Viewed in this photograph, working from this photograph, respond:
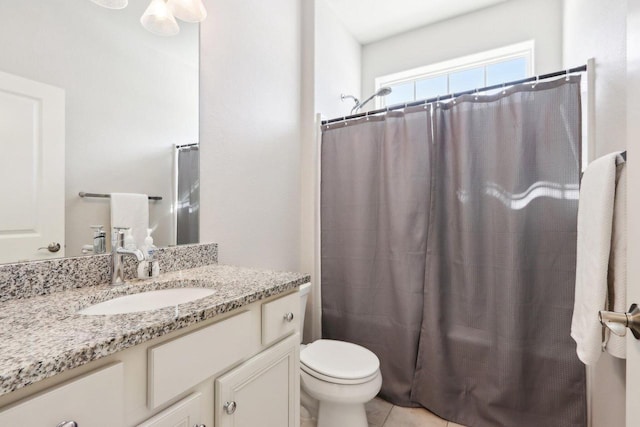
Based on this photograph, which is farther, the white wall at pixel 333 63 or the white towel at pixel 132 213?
the white wall at pixel 333 63

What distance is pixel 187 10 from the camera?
1229 millimetres

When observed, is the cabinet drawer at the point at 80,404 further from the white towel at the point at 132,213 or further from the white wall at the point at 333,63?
the white wall at the point at 333,63

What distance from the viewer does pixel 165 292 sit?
1048 mm

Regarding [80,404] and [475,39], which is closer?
[80,404]

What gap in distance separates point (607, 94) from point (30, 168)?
6.67 ft

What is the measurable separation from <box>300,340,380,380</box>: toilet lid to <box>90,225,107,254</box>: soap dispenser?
39.8 inches

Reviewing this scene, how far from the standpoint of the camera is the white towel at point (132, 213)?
3.63 ft

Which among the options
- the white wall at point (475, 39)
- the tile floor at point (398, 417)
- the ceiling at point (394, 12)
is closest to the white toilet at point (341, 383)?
the tile floor at point (398, 417)

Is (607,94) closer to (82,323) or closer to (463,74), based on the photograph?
(463,74)

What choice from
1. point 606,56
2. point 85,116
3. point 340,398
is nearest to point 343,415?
point 340,398

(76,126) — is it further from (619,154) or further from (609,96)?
(609,96)

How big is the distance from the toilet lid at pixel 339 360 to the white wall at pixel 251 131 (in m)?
0.54

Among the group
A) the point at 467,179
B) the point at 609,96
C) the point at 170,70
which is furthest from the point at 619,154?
A: the point at 170,70

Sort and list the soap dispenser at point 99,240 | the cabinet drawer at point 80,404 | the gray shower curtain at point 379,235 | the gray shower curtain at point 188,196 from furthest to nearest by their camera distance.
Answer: the gray shower curtain at point 379,235 < the gray shower curtain at point 188,196 < the soap dispenser at point 99,240 < the cabinet drawer at point 80,404
